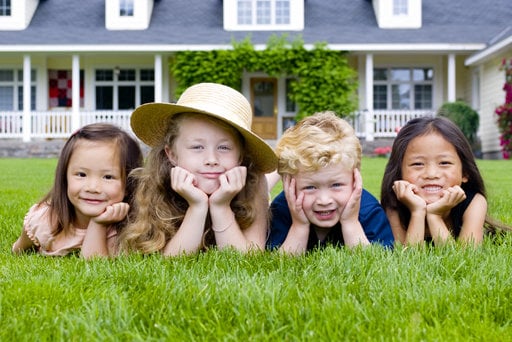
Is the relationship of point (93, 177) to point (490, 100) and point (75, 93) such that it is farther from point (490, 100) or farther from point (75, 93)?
point (490, 100)

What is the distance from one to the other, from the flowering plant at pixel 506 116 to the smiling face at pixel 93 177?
1627 centimetres

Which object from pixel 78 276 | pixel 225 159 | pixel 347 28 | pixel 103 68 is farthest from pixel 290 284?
pixel 103 68

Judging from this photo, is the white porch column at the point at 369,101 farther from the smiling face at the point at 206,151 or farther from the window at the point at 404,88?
the smiling face at the point at 206,151

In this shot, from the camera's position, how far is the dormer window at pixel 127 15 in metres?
21.8

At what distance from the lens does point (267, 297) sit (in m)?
2.21

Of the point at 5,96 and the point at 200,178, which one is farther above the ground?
the point at 5,96

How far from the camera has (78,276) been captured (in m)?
2.68

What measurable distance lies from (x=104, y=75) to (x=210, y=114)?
20608 mm

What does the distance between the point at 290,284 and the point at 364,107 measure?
19.8 meters

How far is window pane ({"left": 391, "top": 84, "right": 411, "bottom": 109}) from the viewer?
22438 millimetres

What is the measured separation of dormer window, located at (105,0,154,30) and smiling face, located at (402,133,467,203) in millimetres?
19187

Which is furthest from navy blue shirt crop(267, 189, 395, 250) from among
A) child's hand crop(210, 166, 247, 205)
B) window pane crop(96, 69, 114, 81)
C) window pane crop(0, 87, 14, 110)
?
window pane crop(0, 87, 14, 110)

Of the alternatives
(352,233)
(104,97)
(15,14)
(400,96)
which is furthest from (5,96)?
(352,233)

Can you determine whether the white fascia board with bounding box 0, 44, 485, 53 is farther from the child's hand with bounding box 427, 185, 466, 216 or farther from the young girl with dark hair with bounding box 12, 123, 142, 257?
the child's hand with bounding box 427, 185, 466, 216
